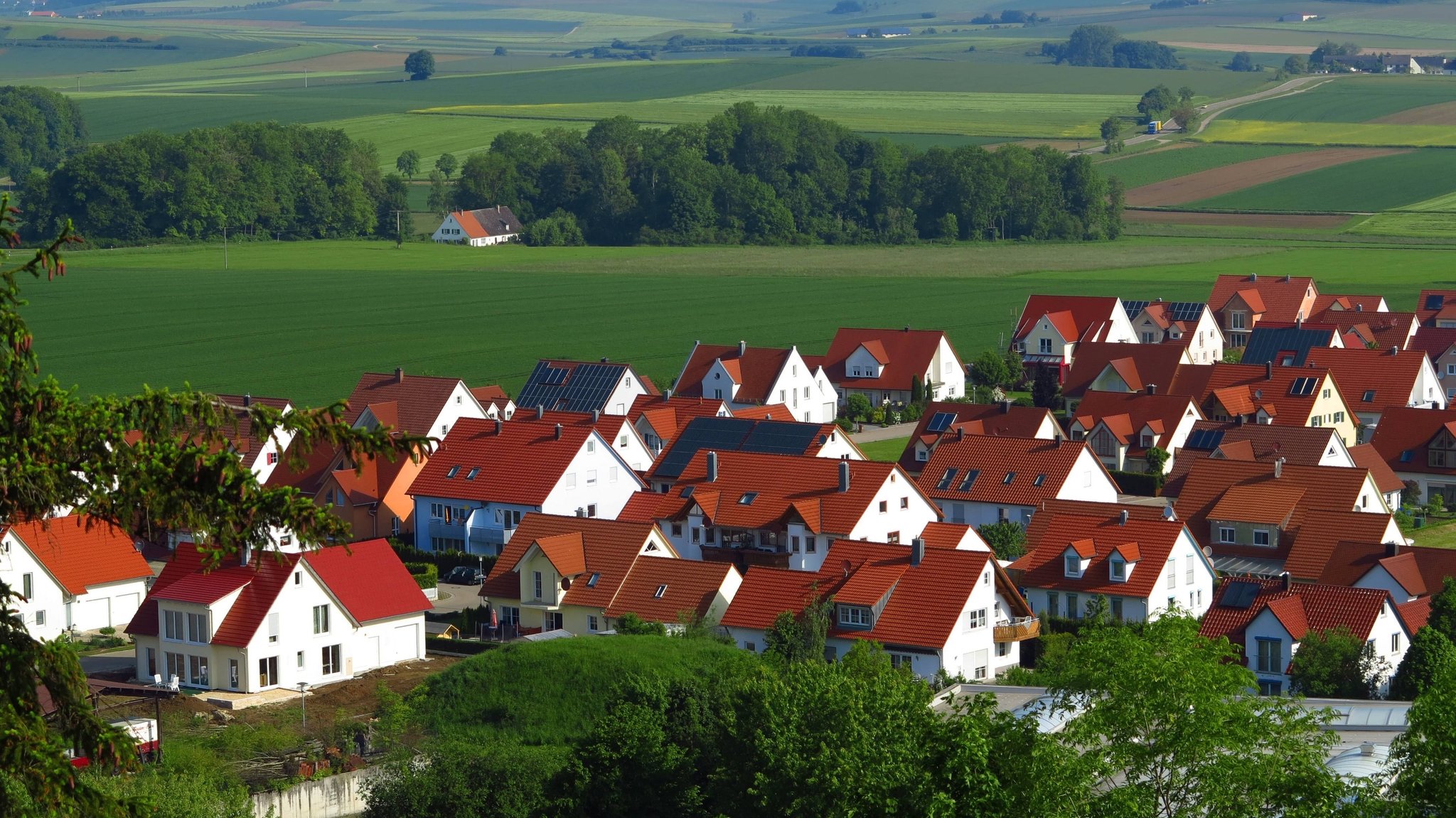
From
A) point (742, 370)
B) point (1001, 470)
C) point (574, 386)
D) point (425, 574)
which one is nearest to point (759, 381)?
point (742, 370)

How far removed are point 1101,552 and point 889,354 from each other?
46799 mm

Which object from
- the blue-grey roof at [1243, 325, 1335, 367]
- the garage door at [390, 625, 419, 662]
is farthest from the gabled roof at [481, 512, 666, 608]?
the blue-grey roof at [1243, 325, 1335, 367]

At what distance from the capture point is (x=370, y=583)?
50375mm

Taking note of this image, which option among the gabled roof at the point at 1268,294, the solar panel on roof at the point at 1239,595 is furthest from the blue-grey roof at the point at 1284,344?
the solar panel on roof at the point at 1239,595

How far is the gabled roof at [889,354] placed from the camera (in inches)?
3893

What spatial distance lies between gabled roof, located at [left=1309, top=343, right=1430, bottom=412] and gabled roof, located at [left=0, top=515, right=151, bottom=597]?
161 feet

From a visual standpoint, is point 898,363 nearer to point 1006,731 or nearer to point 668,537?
point 668,537

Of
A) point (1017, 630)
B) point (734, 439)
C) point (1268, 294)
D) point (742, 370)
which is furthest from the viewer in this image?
point (1268, 294)

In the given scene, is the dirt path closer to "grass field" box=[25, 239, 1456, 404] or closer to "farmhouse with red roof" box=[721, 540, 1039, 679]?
"grass field" box=[25, 239, 1456, 404]

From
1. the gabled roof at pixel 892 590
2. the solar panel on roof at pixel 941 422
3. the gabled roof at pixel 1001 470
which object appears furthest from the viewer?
the solar panel on roof at pixel 941 422

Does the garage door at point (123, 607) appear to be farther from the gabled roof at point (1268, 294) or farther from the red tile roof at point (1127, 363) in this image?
the gabled roof at point (1268, 294)

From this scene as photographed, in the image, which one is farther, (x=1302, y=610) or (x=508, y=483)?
(x=508, y=483)

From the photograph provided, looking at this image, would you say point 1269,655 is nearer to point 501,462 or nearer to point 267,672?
point 267,672

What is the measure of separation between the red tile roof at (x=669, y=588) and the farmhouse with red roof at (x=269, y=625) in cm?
469
